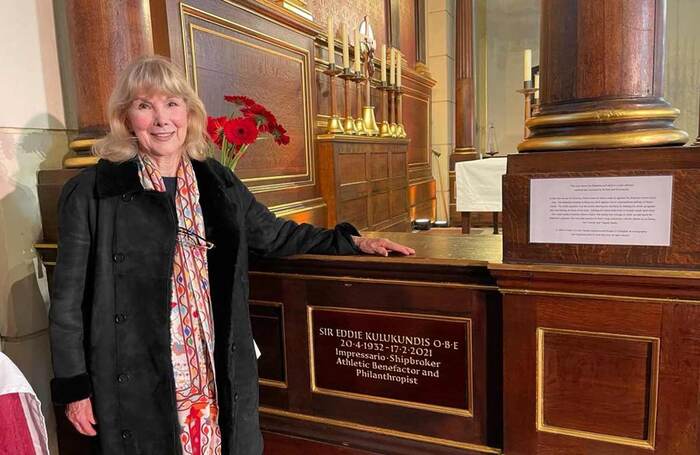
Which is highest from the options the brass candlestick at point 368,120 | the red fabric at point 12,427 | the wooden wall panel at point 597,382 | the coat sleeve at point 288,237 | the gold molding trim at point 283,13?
the gold molding trim at point 283,13

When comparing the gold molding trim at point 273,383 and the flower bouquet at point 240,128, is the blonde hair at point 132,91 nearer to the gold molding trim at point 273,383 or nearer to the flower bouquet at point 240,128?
the flower bouquet at point 240,128

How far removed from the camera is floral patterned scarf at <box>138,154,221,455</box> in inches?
55.1

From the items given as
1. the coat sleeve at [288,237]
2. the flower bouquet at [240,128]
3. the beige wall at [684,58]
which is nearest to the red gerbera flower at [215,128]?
the flower bouquet at [240,128]

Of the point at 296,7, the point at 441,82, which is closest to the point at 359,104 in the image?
the point at 296,7

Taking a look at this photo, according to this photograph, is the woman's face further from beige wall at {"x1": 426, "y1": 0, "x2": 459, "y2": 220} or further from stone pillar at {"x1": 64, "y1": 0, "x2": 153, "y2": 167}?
beige wall at {"x1": 426, "y1": 0, "x2": 459, "y2": 220}

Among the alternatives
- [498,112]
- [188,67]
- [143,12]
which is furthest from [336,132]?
[498,112]

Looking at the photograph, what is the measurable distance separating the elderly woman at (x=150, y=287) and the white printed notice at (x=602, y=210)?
86cm

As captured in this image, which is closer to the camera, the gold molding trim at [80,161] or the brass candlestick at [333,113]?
the gold molding trim at [80,161]

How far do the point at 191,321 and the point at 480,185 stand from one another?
3665 millimetres

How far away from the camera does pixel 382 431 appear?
184 centimetres

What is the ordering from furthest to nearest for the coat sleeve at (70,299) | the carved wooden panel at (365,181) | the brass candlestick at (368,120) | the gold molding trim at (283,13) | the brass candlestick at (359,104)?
the brass candlestick at (368,120)
the brass candlestick at (359,104)
the carved wooden panel at (365,181)
the gold molding trim at (283,13)
the coat sleeve at (70,299)

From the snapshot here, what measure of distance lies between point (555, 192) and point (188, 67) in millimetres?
1963

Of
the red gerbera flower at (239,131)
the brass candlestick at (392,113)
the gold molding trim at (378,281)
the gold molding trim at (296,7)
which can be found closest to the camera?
the gold molding trim at (378,281)

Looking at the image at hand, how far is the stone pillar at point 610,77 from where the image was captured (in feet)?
4.79
